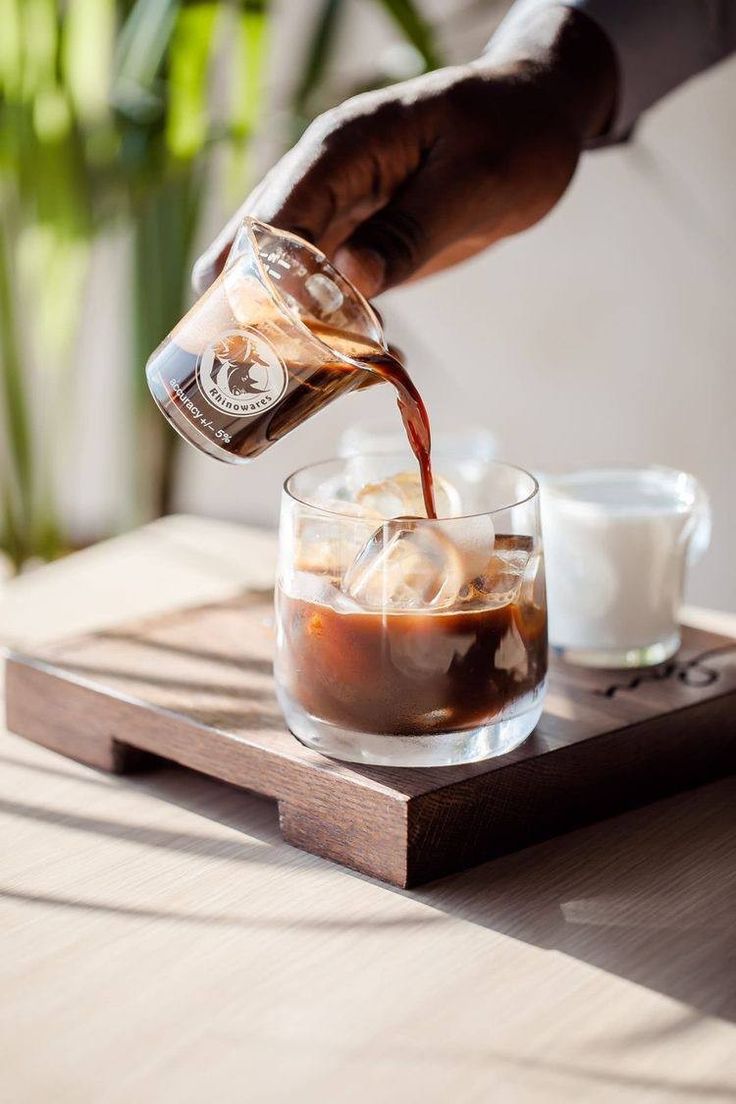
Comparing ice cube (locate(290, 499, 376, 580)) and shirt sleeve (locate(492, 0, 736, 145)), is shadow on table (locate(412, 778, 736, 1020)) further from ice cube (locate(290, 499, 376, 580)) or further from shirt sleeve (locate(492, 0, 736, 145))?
shirt sleeve (locate(492, 0, 736, 145))

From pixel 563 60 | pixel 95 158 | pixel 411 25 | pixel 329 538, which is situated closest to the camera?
pixel 329 538

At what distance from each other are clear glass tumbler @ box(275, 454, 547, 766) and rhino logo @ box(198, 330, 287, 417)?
8cm

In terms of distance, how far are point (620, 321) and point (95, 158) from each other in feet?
3.16

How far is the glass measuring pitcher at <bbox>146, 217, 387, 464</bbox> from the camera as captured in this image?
87cm

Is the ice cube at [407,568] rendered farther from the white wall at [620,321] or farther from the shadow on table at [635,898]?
the white wall at [620,321]

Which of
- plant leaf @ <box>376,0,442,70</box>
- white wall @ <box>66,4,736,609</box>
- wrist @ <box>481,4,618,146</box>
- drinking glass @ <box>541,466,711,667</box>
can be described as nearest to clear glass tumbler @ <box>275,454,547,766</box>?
drinking glass @ <box>541,466,711,667</box>

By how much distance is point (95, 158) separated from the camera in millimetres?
2357

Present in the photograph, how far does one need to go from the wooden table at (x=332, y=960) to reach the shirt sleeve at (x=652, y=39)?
Answer: 0.72 metres

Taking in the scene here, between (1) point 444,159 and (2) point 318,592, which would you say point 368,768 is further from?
(1) point 444,159

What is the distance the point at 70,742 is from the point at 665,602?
0.49m

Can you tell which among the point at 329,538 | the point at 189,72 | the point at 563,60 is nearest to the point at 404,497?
the point at 329,538

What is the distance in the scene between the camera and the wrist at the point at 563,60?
1302 mm

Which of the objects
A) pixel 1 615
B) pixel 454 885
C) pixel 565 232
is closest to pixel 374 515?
pixel 454 885

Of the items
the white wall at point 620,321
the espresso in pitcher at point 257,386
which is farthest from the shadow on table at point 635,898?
the white wall at point 620,321
